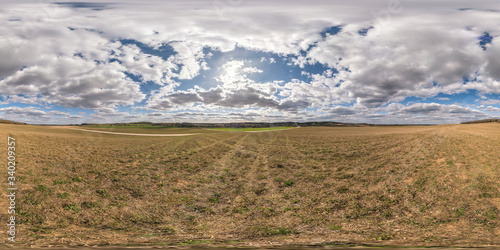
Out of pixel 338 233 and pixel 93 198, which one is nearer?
pixel 338 233

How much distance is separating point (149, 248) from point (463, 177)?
16.6m

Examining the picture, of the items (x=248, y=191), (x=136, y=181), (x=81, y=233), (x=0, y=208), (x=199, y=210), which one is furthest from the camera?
(x=136, y=181)

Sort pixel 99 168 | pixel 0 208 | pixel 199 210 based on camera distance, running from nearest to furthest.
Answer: pixel 0 208 < pixel 199 210 < pixel 99 168

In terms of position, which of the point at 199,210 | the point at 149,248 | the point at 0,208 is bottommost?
the point at 199,210

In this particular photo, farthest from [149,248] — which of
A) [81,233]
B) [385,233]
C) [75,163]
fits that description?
[75,163]

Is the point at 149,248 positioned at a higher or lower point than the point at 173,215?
higher

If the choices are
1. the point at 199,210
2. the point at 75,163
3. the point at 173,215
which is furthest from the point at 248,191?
the point at 75,163

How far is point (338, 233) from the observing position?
7078mm

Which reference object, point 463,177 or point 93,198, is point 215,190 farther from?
point 463,177

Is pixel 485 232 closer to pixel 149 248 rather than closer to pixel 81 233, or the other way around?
pixel 149 248

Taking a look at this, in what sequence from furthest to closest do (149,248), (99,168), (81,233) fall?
(99,168)
(81,233)
(149,248)

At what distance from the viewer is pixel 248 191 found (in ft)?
39.5

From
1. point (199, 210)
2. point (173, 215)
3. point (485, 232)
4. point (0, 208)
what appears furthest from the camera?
point (199, 210)

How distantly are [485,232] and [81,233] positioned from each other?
1291 cm
